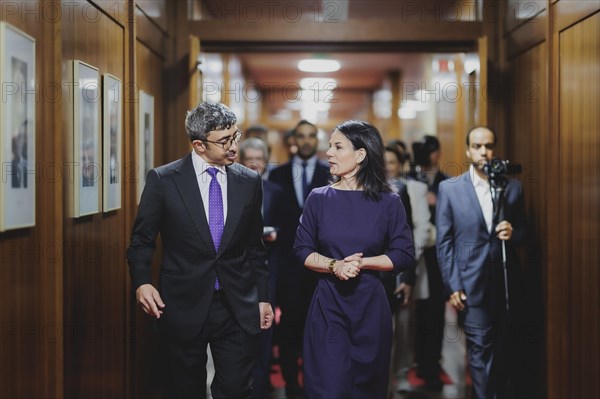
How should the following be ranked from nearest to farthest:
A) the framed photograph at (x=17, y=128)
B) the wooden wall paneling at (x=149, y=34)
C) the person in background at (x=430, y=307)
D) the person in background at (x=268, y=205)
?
the framed photograph at (x=17, y=128)
the wooden wall paneling at (x=149, y=34)
the person in background at (x=268, y=205)
the person in background at (x=430, y=307)

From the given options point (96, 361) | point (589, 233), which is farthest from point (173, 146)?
point (589, 233)

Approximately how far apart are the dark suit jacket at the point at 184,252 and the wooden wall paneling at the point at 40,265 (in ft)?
1.04

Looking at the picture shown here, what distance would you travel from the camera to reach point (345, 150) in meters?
3.00

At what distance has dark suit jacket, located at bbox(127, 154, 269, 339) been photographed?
280cm

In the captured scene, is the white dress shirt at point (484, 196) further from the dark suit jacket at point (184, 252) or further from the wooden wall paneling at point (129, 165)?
the wooden wall paneling at point (129, 165)

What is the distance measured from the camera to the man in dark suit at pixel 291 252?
14.3ft

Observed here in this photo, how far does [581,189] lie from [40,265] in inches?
94.1

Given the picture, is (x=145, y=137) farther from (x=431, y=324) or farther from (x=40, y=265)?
(x=431, y=324)

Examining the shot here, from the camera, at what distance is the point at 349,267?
2.82 metres

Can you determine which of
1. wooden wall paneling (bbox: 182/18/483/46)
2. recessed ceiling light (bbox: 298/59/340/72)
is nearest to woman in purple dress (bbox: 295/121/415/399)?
wooden wall paneling (bbox: 182/18/483/46)

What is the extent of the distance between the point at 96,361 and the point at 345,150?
→ 1.42 m

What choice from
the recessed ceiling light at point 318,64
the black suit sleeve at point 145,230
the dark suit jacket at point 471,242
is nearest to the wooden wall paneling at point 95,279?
the black suit sleeve at point 145,230

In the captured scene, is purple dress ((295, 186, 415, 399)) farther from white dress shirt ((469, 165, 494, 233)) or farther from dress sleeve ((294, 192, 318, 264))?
white dress shirt ((469, 165, 494, 233))

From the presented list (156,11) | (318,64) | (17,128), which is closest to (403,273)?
(156,11)
